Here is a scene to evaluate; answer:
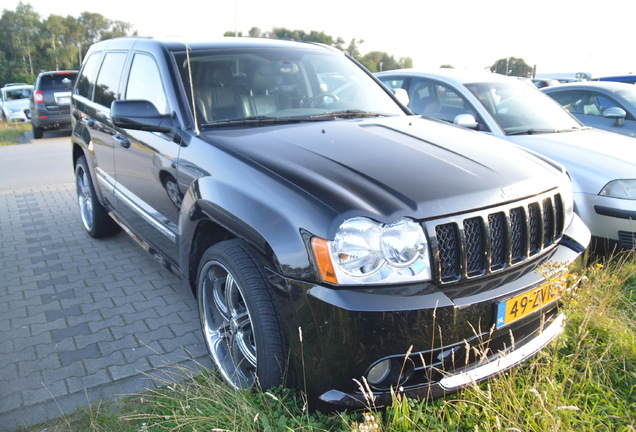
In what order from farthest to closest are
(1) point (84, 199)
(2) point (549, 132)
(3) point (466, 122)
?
(1) point (84, 199) → (2) point (549, 132) → (3) point (466, 122)

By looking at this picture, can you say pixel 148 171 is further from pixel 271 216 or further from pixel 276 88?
pixel 271 216

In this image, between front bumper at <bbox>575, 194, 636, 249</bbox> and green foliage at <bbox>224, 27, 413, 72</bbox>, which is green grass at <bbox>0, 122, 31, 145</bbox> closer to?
front bumper at <bbox>575, 194, 636, 249</bbox>

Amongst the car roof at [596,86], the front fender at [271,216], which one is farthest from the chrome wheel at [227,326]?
the car roof at [596,86]

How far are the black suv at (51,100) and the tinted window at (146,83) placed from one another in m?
11.6

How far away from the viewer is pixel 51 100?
45.8 ft

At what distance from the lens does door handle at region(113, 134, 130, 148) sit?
3647 millimetres

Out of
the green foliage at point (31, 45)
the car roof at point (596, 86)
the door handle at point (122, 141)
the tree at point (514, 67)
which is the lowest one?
the tree at point (514, 67)

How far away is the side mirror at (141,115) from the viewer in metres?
2.96

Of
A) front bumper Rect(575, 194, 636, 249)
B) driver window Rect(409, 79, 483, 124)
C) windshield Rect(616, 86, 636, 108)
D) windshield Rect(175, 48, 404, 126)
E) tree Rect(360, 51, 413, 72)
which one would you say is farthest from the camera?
tree Rect(360, 51, 413, 72)

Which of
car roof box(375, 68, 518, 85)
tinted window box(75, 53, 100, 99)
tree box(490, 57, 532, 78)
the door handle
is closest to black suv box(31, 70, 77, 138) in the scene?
tinted window box(75, 53, 100, 99)

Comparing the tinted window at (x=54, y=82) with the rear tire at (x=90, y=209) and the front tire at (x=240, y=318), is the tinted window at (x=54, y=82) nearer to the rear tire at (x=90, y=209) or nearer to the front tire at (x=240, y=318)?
the rear tire at (x=90, y=209)

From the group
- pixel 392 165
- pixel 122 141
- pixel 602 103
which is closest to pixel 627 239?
pixel 392 165

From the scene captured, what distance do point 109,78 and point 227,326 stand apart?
2.60 m

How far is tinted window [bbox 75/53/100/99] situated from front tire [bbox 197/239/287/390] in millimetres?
2898
